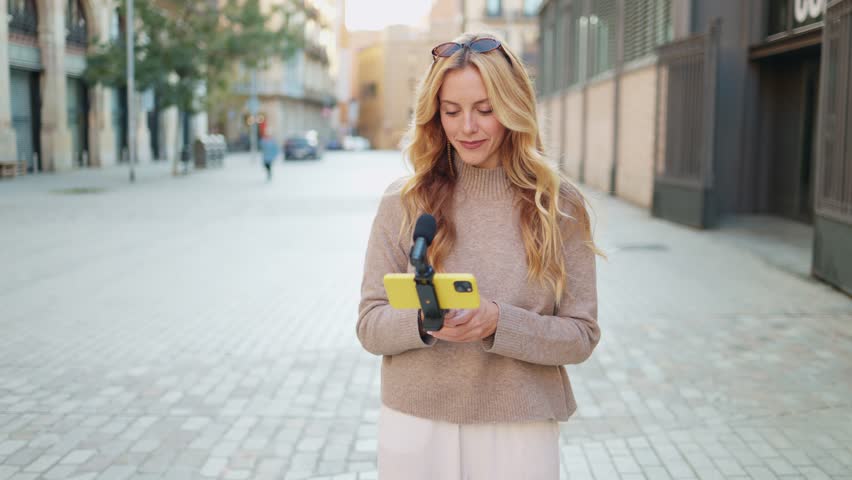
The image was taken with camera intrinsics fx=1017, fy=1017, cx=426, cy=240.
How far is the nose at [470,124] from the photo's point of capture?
224 cm

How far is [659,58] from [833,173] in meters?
7.19

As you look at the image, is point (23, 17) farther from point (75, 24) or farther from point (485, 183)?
point (485, 183)

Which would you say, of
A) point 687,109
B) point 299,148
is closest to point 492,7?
point 299,148

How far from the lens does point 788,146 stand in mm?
16219

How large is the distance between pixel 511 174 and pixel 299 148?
49.2 meters

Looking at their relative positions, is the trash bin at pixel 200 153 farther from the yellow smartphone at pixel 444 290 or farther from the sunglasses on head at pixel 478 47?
the yellow smartphone at pixel 444 290

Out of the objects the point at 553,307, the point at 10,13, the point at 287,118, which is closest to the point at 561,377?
the point at 553,307

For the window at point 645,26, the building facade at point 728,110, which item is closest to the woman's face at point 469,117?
the building facade at point 728,110

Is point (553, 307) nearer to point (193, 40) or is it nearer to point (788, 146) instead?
point (788, 146)

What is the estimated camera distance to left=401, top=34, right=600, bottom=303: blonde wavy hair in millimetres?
2230

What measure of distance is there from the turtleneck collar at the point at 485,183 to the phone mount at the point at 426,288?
0.50 m

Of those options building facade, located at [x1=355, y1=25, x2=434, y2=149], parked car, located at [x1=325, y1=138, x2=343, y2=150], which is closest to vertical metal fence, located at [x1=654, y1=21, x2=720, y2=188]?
parked car, located at [x1=325, y1=138, x2=343, y2=150]

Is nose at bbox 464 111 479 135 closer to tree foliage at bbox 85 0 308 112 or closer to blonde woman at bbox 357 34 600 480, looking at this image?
blonde woman at bbox 357 34 600 480

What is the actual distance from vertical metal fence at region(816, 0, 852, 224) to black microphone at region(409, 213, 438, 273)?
321 inches
